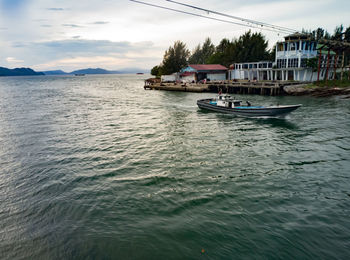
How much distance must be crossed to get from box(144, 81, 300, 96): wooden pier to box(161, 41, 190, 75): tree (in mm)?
26354

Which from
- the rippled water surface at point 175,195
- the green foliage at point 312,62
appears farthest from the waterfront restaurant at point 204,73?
the rippled water surface at point 175,195

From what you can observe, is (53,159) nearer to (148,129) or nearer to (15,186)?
(15,186)

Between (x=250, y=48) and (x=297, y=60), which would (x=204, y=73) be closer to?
(x=250, y=48)

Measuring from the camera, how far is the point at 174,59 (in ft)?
341

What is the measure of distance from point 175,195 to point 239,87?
56872mm

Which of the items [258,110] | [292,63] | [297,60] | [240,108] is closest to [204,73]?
[292,63]

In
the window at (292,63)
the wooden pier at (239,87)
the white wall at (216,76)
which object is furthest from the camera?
the white wall at (216,76)

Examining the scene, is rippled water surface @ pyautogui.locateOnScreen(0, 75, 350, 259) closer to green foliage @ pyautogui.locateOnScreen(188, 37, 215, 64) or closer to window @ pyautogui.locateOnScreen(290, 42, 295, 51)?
window @ pyautogui.locateOnScreen(290, 42, 295, 51)

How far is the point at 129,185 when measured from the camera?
41.3 ft

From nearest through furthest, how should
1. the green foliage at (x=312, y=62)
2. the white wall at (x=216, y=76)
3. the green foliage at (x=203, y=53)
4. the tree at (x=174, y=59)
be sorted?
the green foliage at (x=312, y=62)
the white wall at (x=216, y=76)
the tree at (x=174, y=59)
the green foliage at (x=203, y=53)

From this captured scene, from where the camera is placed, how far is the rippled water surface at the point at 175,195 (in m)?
8.22

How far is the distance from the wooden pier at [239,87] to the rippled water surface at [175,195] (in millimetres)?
34821

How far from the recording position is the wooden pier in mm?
55281

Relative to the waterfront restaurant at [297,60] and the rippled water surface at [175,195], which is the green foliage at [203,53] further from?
the rippled water surface at [175,195]
